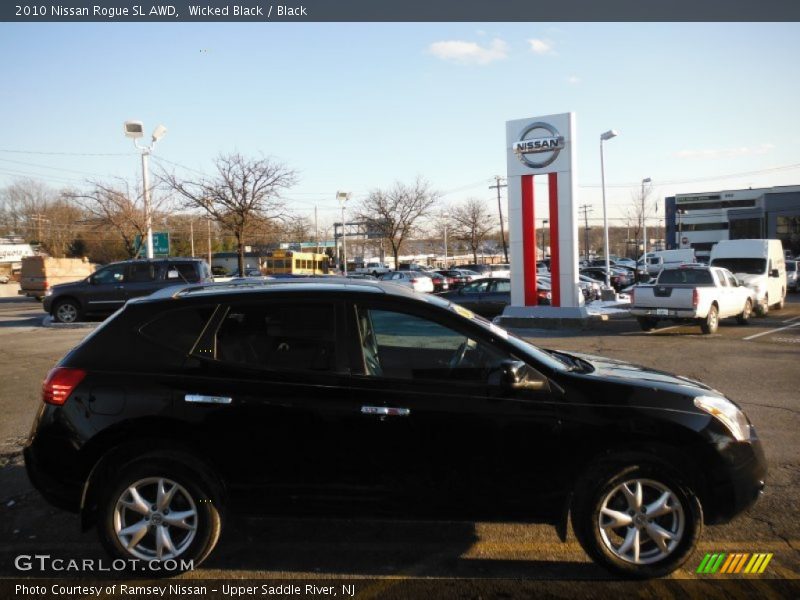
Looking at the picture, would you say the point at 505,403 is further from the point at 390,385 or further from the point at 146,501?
the point at 146,501

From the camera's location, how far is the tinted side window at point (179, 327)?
156 inches

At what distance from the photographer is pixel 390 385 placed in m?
3.81

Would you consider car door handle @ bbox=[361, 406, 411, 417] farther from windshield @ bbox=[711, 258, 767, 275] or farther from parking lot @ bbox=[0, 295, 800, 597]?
windshield @ bbox=[711, 258, 767, 275]

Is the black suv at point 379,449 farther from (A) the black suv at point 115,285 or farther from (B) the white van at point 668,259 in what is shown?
(B) the white van at point 668,259

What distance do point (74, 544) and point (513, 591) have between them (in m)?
2.85

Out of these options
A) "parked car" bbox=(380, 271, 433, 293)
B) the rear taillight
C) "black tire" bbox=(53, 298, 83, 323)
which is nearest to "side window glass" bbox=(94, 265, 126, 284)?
"black tire" bbox=(53, 298, 83, 323)

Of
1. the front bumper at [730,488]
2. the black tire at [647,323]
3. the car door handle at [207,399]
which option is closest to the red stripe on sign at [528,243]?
the black tire at [647,323]

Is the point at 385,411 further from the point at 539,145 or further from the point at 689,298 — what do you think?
the point at 539,145

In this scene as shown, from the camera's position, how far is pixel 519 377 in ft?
12.2

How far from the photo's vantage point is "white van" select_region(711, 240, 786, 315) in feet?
69.3

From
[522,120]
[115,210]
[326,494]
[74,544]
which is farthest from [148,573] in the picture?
[115,210]

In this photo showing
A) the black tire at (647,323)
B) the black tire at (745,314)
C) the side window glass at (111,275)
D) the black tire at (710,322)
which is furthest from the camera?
the side window glass at (111,275)

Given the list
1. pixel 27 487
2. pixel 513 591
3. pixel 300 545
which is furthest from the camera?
pixel 27 487

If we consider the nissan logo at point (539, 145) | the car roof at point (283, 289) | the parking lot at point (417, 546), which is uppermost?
the nissan logo at point (539, 145)
